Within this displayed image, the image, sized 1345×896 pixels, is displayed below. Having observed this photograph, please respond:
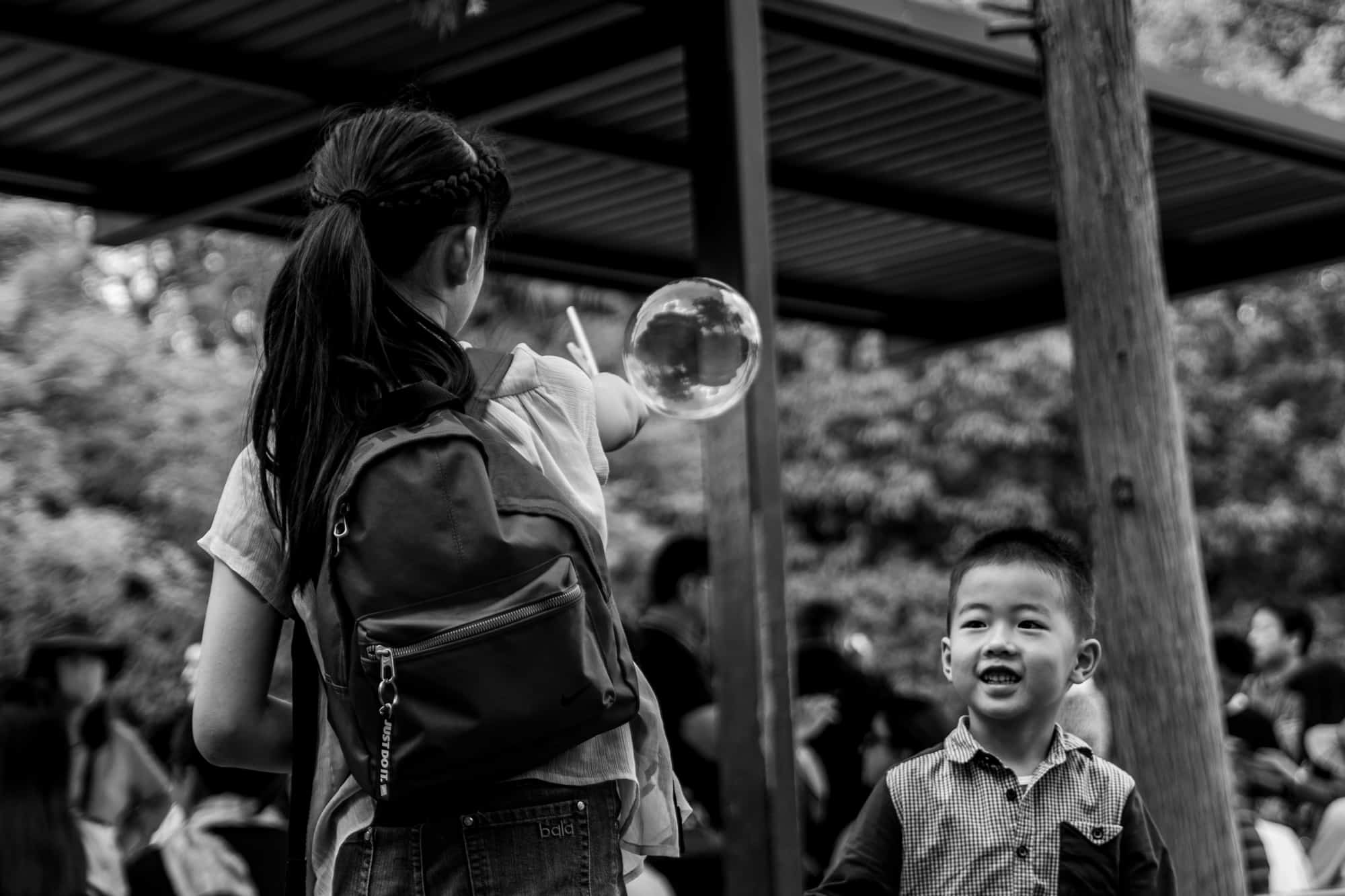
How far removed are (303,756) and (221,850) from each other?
132 inches

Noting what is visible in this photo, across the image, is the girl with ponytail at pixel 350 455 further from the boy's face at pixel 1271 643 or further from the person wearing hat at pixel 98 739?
the boy's face at pixel 1271 643

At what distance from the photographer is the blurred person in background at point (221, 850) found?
5109 mm

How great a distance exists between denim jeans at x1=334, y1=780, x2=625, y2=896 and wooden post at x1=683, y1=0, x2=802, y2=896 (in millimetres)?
3831

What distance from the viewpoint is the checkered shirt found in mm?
2654

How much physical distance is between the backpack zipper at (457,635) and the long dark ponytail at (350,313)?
184mm

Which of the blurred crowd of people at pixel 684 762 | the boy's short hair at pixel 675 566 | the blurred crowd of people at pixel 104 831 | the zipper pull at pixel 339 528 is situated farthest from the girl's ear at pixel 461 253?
the boy's short hair at pixel 675 566

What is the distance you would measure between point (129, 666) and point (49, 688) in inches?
515

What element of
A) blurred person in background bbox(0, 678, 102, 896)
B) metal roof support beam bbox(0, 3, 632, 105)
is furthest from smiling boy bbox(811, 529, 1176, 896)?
metal roof support beam bbox(0, 3, 632, 105)

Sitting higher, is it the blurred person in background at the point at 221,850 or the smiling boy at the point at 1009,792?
the smiling boy at the point at 1009,792

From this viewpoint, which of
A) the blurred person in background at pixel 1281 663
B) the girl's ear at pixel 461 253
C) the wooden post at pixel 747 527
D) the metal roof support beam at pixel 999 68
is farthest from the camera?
the blurred person in background at pixel 1281 663

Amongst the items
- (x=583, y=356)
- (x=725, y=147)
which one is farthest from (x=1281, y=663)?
(x=583, y=356)

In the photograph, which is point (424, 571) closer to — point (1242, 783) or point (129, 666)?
point (1242, 783)

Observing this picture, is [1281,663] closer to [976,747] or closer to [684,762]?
[684,762]

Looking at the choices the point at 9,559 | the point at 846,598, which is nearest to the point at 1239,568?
the point at 846,598
